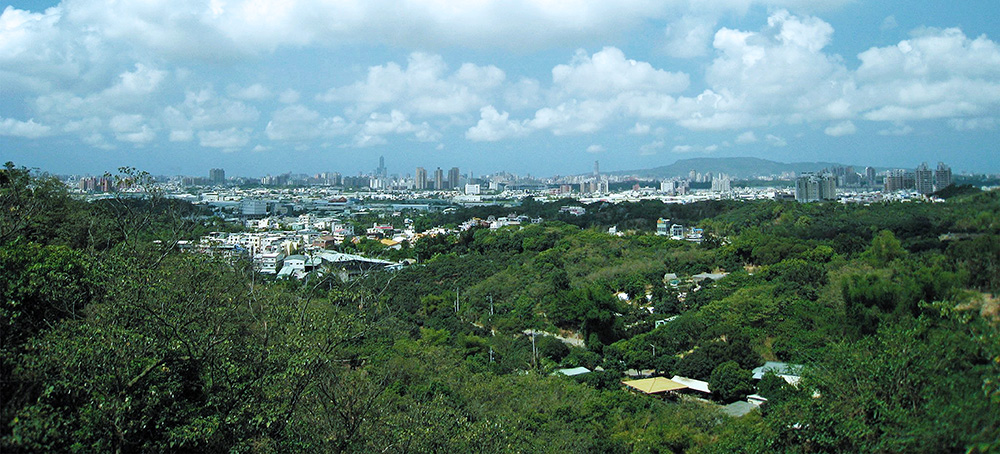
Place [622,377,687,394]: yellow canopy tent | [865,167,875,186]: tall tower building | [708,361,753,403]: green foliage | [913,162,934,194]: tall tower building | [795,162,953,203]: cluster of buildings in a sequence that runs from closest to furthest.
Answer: [708,361,753,403]: green foliage < [622,377,687,394]: yellow canopy tent < [795,162,953,203]: cluster of buildings < [913,162,934,194]: tall tower building < [865,167,875,186]: tall tower building

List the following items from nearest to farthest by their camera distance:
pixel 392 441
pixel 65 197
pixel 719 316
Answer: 1. pixel 392 441
2. pixel 65 197
3. pixel 719 316

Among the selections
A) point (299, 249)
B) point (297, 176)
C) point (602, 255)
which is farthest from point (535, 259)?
point (297, 176)

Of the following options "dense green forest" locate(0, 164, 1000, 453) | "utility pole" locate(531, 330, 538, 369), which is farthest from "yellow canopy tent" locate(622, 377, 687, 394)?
"utility pole" locate(531, 330, 538, 369)

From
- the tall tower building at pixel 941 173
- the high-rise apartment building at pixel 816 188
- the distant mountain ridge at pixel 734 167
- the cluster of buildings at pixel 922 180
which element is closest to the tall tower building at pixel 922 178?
the cluster of buildings at pixel 922 180

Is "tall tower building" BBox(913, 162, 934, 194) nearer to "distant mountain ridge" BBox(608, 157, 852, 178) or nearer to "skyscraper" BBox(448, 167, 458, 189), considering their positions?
"skyscraper" BBox(448, 167, 458, 189)

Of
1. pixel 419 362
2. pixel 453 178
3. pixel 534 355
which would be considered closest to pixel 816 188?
pixel 534 355

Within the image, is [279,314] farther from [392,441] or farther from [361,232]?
[361,232]

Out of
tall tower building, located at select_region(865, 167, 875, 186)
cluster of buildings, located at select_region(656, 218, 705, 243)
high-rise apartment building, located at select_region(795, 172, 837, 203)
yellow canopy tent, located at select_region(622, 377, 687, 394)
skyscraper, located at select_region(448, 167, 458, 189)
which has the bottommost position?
yellow canopy tent, located at select_region(622, 377, 687, 394)
